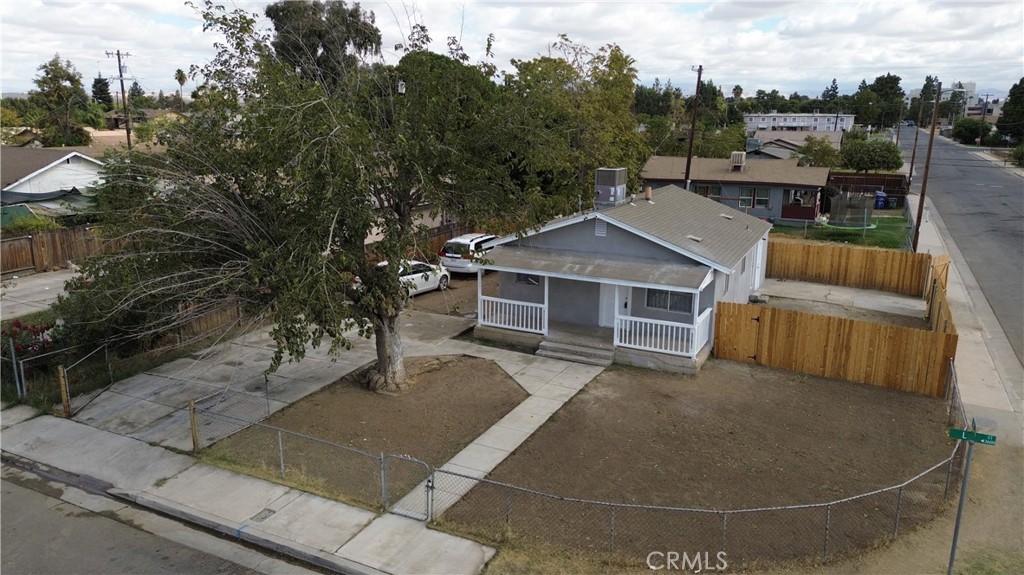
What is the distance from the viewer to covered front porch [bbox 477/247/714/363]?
56.8 ft

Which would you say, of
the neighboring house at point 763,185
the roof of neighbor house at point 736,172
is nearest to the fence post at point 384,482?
the neighboring house at point 763,185

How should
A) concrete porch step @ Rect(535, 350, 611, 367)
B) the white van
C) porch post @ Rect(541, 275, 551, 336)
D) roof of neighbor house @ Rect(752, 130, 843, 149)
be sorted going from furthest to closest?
roof of neighbor house @ Rect(752, 130, 843, 149)
the white van
porch post @ Rect(541, 275, 551, 336)
concrete porch step @ Rect(535, 350, 611, 367)

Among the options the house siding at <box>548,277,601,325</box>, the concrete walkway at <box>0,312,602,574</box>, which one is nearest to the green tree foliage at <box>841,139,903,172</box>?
the house siding at <box>548,277,601,325</box>

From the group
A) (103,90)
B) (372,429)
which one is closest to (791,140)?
(372,429)

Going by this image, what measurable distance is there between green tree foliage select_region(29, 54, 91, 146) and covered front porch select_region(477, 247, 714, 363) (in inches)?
1947

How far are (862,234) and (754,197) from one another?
6.15 m

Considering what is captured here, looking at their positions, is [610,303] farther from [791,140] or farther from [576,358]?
[791,140]

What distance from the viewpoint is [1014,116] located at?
9700 cm

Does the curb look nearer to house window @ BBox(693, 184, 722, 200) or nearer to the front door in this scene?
the front door

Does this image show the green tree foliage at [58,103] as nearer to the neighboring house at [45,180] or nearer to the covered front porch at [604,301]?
the neighboring house at [45,180]

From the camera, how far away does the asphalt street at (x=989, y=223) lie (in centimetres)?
2391

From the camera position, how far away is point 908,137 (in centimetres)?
11969

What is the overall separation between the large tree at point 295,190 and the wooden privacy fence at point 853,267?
1555 cm

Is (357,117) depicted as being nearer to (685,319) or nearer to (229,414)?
(229,414)
